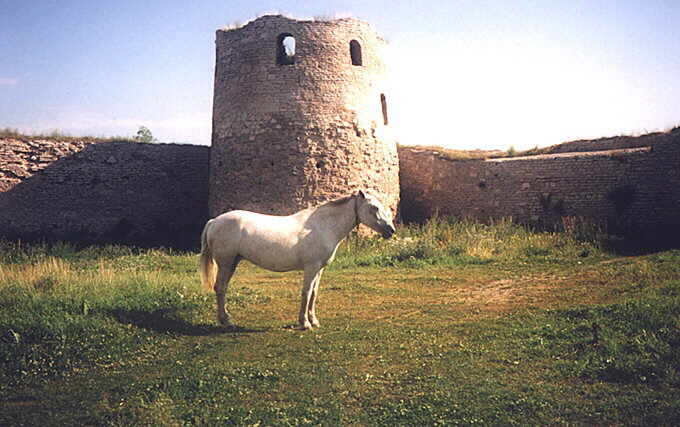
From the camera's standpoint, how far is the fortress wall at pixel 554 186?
46.9 feet

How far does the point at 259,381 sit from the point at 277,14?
43.1 feet

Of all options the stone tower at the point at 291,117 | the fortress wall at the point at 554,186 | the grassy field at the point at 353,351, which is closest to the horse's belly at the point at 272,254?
the grassy field at the point at 353,351

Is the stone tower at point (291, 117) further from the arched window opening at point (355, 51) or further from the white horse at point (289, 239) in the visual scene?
the white horse at point (289, 239)

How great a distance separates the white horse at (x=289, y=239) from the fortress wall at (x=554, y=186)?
9.41 meters

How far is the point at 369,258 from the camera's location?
13289 millimetres

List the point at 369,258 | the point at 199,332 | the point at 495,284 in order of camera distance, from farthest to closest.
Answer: the point at 369,258 < the point at 495,284 < the point at 199,332

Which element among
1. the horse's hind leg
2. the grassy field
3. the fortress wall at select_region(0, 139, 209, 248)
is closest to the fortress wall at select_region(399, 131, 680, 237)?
the grassy field

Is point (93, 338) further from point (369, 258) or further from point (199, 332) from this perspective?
point (369, 258)

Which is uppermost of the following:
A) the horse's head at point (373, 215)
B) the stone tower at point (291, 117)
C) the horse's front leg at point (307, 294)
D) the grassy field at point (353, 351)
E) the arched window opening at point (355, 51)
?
the arched window opening at point (355, 51)

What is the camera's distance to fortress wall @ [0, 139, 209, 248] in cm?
1628

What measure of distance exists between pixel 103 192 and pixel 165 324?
11.4 m

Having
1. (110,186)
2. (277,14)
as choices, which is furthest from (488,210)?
(110,186)

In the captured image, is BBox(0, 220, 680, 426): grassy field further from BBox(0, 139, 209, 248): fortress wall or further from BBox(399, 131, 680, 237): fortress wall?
BBox(0, 139, 209, 248): fortress wall

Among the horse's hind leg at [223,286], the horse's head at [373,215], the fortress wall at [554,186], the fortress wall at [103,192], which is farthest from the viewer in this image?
the fortress wall at [103,192]
